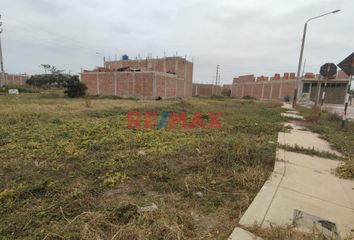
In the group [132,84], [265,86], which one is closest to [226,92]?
[265,86]

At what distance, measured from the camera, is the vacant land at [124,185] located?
1.96 m

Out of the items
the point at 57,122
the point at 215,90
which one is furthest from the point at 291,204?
the point at 215,90

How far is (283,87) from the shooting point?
35.8 m

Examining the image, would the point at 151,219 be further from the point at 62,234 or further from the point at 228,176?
the point at 228,176

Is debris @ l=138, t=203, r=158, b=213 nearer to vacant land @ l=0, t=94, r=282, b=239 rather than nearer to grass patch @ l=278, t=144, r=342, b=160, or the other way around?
vacant land @ l=0, t=94, r=282, b=239

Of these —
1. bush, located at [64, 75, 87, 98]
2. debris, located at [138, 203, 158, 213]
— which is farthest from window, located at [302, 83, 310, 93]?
debris, located at [138, 203, 158, 213]

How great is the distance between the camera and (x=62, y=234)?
1831mm

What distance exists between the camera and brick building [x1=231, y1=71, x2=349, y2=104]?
30.6 meters

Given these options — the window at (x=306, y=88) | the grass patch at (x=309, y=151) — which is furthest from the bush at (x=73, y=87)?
the window at (x=306, y=88)

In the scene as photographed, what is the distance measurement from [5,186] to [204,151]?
10.7 feet

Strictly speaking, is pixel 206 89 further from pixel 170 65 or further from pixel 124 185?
pixel 124 185

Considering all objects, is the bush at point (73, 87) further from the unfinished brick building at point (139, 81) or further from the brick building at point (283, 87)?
the brick building at point (283, 87)

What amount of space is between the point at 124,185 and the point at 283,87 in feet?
127

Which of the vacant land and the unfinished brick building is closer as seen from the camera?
the vacant land
